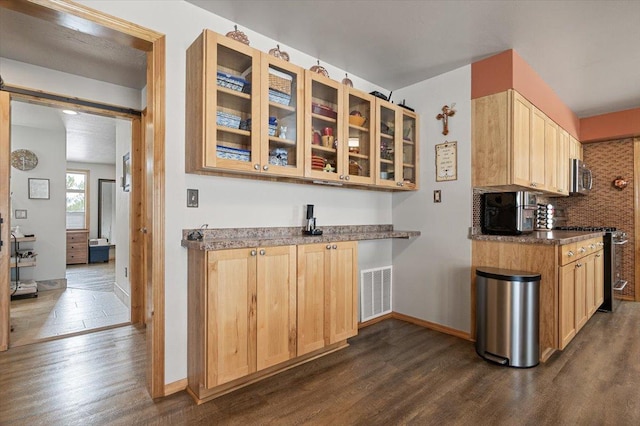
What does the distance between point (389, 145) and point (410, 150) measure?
1.16 feet

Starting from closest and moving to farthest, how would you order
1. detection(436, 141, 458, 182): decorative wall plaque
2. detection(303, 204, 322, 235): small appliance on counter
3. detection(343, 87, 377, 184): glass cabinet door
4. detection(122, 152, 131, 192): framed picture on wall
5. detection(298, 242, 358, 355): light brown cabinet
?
detection(298, 242, 358, 355): light brown cabinet < detection(303, 204, 322, 235): small appliance on counter < detection(343, 87, 377, 184): glass cabinet door < detection(436, 141, 458, 182): decorative wall plaque < detection(122, 152, 131, 192): framed picture on wall

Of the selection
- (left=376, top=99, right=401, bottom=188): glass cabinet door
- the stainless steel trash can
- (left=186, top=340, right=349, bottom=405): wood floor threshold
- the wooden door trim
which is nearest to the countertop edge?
(left=376, top=99, right=401, bottom=188): glass cabinet door

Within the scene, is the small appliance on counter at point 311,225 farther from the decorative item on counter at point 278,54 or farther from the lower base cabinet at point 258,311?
the decorative item on counter at point 278,54

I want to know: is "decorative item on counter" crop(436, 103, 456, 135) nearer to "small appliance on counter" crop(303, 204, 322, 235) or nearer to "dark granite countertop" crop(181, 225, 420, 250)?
"dark granite countertop" crop(181, 225, 420, 250)

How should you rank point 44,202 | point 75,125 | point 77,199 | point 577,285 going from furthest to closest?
1. point 77,199
2. point 44,202
3. point 75,125
4. point 577,285

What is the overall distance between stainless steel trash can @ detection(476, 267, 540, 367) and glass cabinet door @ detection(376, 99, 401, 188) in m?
1.25

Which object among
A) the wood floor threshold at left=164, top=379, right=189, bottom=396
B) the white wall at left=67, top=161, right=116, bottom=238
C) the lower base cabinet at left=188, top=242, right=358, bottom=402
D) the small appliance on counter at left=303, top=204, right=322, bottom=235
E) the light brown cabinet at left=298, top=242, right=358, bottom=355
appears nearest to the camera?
the lower base cabinet at left=188, top=242, right=358, bottom=402

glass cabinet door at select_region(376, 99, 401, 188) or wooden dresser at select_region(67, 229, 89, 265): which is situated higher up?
glass cabinet door at select_region(376, 99, 401, 188)

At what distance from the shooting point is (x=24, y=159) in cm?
491

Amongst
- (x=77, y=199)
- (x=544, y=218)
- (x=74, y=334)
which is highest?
(x=77, y=199)

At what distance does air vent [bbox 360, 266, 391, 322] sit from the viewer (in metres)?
3.23

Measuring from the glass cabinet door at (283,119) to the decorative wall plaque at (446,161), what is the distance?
5.04ft

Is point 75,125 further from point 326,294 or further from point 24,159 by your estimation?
point 326,294

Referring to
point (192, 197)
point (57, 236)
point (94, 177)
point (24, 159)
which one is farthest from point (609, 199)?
point (94, 177)
